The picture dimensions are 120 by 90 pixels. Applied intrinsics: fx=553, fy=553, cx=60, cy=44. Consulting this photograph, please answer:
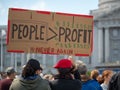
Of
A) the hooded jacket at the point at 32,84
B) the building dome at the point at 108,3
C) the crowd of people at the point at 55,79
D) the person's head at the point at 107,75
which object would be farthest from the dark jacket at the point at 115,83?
the building dome at the point at 108,3

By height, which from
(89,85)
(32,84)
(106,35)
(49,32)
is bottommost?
(89,85)

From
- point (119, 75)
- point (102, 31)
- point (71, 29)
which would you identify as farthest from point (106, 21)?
point (119, 75)

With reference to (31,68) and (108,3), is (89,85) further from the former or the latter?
(108,3)

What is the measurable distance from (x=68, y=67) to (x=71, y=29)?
550 centimetres

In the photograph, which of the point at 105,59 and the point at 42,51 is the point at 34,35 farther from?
the point at 105,59

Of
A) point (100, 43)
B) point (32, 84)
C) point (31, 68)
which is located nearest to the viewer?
point (32, 84)

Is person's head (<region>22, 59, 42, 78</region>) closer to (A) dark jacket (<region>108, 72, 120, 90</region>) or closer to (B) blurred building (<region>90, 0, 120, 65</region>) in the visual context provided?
(A) dark jacket (<region>108, 72, 120, 90</region>)

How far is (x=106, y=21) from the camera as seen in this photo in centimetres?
6806

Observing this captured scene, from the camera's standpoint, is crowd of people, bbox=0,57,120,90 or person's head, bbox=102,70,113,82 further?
person's head, bbox=102,70,113,82

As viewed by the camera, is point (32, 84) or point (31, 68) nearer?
point (32, 84)

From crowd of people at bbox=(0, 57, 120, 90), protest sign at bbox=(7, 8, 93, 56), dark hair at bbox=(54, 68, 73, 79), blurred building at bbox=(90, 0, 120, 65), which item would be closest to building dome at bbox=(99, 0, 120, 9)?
blurred building at bbox=(90, 0, 120, 65)

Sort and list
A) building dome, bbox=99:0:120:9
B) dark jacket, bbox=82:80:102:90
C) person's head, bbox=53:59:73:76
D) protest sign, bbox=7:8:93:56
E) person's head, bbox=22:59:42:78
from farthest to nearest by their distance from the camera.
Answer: building dome, bbox=99:0:120:9 < protest sign, bbox=7:8:93:56 < dark jacket, bbox=82:80:102:90 < person's head, bbox=53:59:73:76 < person's head, bbox=22:59:42:78

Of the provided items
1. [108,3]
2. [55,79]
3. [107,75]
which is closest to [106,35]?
[108,3]

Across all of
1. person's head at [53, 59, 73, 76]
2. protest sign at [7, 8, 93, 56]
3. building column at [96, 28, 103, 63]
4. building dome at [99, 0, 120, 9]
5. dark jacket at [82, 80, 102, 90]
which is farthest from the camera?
building dome at [99, 0, 120, 9]
